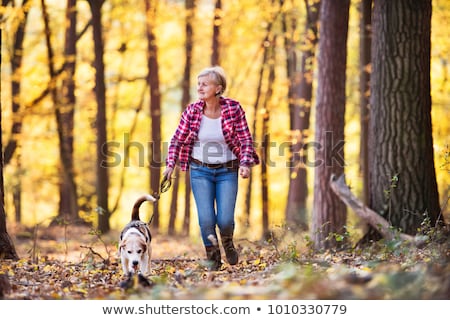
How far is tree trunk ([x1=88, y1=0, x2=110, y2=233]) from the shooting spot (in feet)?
58.0

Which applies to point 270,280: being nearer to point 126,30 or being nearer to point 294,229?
point 294,229

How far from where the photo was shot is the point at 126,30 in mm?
25906

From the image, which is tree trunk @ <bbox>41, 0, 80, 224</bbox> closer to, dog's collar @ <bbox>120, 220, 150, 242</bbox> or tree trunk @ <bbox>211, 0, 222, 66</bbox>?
tree trunk @ <bbox>211, 0, 222, 66</bbox>

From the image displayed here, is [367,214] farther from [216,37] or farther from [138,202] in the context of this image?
[216,37]

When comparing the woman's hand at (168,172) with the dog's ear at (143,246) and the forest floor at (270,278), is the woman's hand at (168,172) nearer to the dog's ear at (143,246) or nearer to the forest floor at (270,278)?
the dog's ear at (143,246)

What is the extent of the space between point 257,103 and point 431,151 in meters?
14.3

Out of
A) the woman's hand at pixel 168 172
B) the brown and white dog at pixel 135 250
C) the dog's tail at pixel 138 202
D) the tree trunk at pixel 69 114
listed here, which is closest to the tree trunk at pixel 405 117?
the woman's hand at pixel 168 172

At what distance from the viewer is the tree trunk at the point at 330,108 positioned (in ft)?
39.4

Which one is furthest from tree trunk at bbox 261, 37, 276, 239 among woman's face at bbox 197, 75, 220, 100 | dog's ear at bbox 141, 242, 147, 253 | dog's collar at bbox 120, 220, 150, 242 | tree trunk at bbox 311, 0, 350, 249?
dog's ear at bbox 141, 242, 147, 253

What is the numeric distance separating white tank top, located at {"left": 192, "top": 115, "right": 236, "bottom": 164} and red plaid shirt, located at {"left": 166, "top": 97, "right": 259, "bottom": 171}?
0.05m

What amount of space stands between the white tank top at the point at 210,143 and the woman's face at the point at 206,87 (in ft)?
0.92

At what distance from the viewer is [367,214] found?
32.8 ft

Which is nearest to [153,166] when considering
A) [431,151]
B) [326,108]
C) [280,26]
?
[280,26]

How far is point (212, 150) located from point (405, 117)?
308 cm
